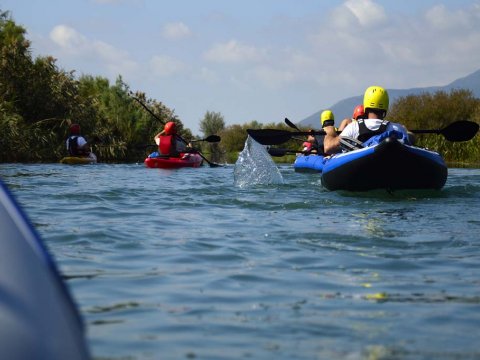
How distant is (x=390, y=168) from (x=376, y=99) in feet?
4.48

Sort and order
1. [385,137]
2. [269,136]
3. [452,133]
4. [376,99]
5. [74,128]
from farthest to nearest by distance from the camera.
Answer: [74,128]
[269,136]
[452,133]
[376,99]
[385,137]

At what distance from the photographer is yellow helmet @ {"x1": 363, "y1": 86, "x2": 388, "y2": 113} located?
11.2m

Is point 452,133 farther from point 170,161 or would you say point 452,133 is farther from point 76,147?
point 76,147

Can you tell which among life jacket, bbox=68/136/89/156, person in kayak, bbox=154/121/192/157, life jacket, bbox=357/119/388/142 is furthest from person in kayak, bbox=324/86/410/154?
life jacket, bbox=68/136/89/156

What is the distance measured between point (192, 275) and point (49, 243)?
5.16 ft

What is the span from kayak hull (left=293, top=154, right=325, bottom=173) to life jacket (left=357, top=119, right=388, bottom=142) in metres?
7.25

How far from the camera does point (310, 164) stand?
62.4ft

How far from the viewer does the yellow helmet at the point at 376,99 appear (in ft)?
36.9

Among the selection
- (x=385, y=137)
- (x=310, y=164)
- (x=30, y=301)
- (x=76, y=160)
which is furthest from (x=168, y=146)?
(x=30, y=301)

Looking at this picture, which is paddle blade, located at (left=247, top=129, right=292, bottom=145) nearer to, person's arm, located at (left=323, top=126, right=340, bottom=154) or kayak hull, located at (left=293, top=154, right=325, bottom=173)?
person's arm, located at (left=323, top=126, right=340, bottom=154)

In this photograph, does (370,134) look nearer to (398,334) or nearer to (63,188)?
(63,188)

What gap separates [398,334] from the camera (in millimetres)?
3531

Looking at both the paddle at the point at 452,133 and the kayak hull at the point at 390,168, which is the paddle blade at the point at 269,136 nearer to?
the paddle at the point at 452,133

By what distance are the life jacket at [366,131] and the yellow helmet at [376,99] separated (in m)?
0.24
